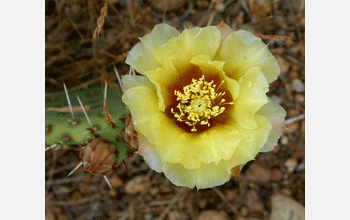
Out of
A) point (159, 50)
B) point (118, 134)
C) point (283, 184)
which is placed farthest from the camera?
point (283, 184)

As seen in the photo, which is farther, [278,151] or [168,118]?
[278,151]

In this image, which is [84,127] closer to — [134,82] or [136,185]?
[134,82]

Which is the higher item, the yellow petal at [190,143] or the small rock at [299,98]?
the yellow petal at [190,143]

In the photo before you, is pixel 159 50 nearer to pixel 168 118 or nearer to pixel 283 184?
pixel 168 118

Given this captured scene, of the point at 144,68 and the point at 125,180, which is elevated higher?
the point at 144,68

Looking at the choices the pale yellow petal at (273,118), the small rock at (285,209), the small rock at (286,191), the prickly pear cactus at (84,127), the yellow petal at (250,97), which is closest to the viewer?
the yellow petal at (250,97)

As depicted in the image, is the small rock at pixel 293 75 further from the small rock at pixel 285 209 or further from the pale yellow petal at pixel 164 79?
the pale yellow petal at pixel 164 79

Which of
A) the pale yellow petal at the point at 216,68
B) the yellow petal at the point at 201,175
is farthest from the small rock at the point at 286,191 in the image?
the pale yellow petal at the point at 216,68

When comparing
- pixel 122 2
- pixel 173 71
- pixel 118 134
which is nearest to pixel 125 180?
pixel 118 134
